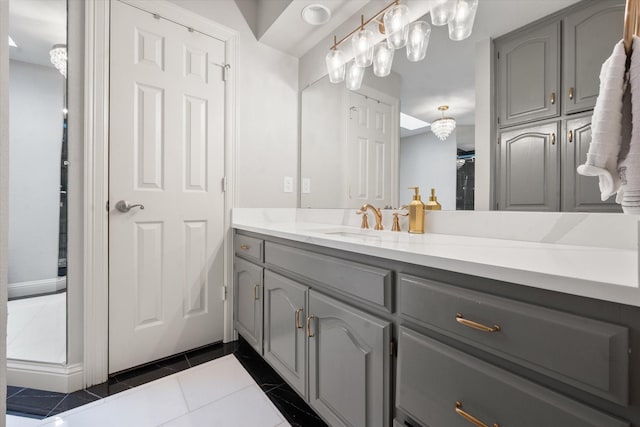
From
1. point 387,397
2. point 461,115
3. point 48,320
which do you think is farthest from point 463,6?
point 48,320

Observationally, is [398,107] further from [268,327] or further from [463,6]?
[268,327]

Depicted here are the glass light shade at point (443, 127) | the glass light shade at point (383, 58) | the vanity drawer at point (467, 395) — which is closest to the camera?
the vanity drawer at point (467, 395)

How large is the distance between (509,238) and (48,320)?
7.21 ft

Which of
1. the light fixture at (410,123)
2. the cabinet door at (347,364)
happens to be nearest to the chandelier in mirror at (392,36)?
the light fixture at (410,123)

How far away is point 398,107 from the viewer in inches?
60.7

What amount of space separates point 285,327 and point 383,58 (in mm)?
1463

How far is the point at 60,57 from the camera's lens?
145 cm

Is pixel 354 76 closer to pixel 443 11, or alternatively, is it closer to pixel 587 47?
pixel 443 11

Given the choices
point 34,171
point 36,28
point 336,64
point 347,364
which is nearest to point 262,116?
point 336,64

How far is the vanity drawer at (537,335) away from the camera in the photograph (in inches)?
18.7

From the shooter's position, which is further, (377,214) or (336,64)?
(336,64)

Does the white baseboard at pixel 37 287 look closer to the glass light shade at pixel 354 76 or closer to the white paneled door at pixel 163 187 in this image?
the white paneled door at pixel 163 187

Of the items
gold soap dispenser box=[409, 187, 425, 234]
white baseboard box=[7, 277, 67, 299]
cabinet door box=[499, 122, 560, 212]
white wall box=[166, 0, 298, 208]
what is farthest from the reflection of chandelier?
cabinet door box=[499, 122, 560, 212]

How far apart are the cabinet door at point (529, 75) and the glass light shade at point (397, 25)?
1.64 feet
